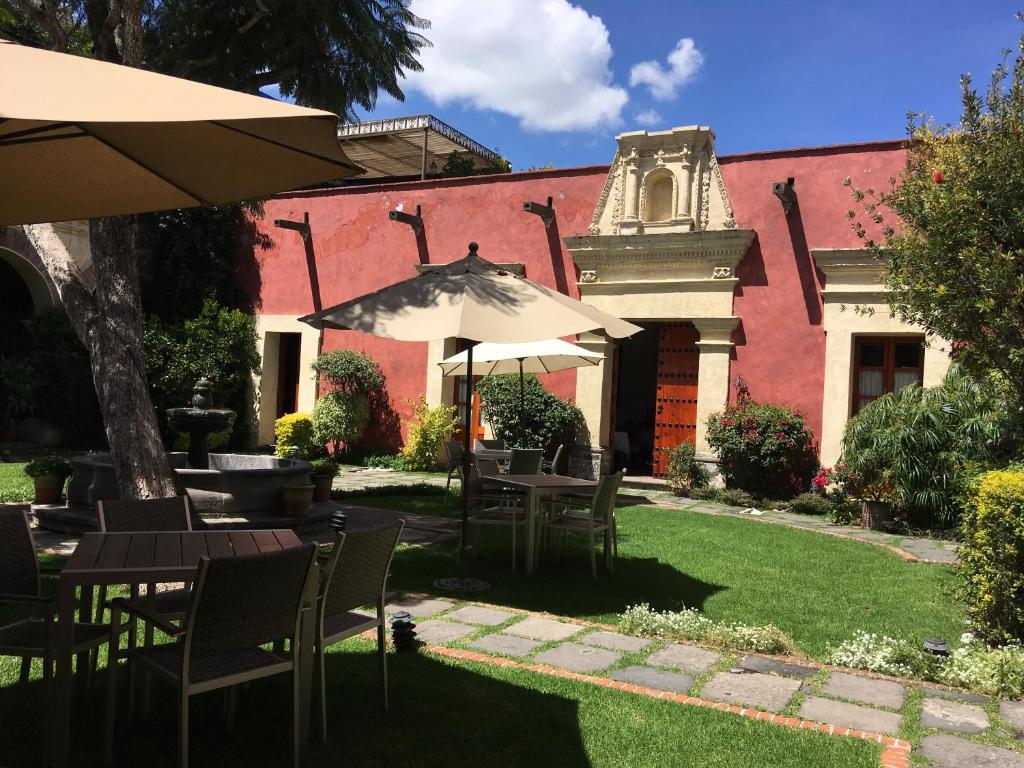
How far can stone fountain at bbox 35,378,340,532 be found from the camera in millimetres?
6816

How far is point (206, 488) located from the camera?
6949 millimetres

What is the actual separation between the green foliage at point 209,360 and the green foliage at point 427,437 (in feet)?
11.3

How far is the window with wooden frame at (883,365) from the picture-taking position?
1074cm

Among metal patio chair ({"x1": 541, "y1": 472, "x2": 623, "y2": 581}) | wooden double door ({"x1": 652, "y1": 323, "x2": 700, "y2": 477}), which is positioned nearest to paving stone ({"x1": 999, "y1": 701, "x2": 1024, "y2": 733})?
metal patio chair ({"x1": 541, "y1": 472, "x2": 623, "y2": 581})

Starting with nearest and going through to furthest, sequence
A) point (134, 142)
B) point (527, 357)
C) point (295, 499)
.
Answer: point (134, 142) < point (295, 499) < point (527, 357)

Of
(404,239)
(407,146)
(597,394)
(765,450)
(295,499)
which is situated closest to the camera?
(295,499)

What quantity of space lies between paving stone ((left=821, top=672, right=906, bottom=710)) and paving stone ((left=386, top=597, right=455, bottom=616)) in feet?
7.05

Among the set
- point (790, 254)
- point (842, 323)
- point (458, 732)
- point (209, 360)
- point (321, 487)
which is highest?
point (790, 254)

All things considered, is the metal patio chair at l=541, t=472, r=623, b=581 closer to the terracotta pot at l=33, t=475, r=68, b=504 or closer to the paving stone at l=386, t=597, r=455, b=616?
the paving stone at l=386, t=597, r=455, b=616

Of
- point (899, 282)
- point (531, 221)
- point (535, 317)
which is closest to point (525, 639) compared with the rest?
point (535, 317)

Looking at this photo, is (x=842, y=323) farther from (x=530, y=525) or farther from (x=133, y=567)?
(x=133, y=567)

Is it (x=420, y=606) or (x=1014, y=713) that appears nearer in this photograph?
(x=1014, y=713)

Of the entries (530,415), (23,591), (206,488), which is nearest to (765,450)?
(530,415)

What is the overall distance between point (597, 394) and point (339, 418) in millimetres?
4199
